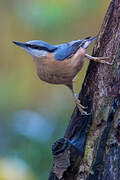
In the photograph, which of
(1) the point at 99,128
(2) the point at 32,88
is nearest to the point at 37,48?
(1) the point at 99,128

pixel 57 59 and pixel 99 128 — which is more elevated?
pixel 57 59

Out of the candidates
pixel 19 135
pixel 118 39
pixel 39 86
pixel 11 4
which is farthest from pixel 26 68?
pixel 118 39

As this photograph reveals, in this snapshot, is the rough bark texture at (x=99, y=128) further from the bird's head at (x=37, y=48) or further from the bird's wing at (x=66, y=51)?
the bird's head at (x=37, y=48)

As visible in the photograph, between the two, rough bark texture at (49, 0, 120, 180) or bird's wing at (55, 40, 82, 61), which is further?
bird's wing at (55, 40, 82, 61)

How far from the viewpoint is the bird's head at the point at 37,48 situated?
337 cm

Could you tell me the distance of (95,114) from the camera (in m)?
2.58

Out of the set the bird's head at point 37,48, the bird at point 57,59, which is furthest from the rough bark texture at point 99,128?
the bird's head at point 37,48

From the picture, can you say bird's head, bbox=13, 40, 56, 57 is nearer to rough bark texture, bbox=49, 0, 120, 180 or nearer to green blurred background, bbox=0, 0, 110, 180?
green blurred background, bbox=0, 0, 110, 180

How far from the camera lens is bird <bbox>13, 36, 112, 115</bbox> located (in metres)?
3.35

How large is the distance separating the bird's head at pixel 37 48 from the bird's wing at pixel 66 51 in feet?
0.21

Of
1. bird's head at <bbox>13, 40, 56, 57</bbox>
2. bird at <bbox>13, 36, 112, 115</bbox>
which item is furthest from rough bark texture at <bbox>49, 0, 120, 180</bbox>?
bird's head at <bbox>13, 40, 56, 57</bbox>

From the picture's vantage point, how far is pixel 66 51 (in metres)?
3.45

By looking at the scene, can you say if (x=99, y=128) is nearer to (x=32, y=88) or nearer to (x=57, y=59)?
(x=57, y=59)

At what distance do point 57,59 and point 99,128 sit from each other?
3.53ft
